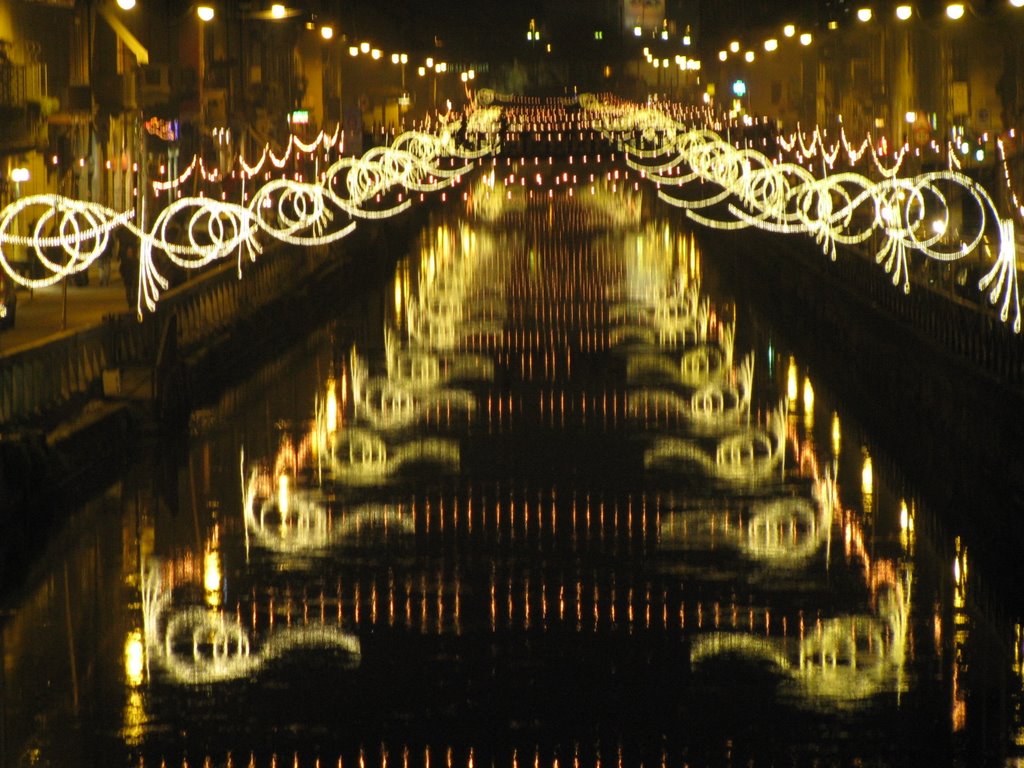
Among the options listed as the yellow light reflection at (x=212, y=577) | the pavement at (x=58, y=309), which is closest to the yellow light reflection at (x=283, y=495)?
the yellow light reflection at (x=212, y=577)

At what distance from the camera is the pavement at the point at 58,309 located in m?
32.6

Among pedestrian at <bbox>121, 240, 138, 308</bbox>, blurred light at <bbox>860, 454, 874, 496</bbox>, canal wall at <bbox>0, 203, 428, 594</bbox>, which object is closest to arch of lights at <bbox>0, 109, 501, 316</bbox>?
pedestrian at <bbox>121, 240, 138, 308</bbox>

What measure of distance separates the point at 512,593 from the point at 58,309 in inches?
745

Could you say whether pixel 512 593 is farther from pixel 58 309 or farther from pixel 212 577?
pixel 58 309

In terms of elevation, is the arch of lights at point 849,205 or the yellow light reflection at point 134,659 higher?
the arch of lights at point 849,205

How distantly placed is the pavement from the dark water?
9.50ft

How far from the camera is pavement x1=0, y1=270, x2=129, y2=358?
107 feet

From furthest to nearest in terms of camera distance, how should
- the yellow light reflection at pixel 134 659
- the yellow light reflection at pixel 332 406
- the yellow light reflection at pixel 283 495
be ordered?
the yellow light reflection at pixel 332 406
the yellow light reflection at pixel 283 495
the yellow light reflection at pixel 134 659

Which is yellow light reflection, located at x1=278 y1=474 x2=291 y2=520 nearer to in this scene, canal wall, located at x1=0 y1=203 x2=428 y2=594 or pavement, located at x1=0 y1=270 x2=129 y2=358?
canal wall, located at x1=0 y1=203 x2=428 y2=594

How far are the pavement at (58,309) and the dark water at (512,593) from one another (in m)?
2.90

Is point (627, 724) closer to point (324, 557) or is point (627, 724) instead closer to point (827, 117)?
point (324, 557)

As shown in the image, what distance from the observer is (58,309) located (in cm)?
3772

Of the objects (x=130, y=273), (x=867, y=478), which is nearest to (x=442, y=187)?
(x=130, y=273)

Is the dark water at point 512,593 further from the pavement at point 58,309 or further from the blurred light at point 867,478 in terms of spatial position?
the pavement at point 58,309
